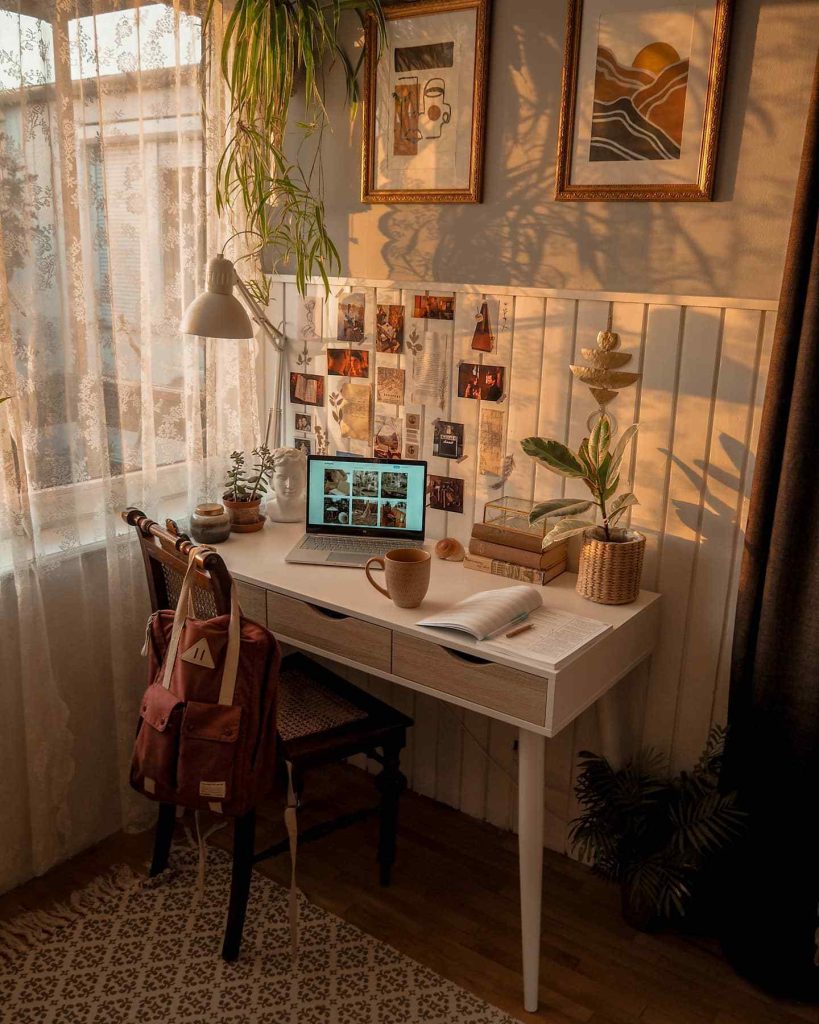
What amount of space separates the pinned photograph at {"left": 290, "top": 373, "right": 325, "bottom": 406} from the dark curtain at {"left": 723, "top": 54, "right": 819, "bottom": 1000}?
4.20 ft

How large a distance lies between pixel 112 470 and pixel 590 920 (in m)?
1.62

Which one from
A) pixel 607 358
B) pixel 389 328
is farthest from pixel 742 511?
pixel 389 328

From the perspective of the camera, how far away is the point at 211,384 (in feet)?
8.25

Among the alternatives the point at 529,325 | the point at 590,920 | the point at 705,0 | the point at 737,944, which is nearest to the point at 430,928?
the point at 590,920

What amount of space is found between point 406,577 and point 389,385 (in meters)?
0.75

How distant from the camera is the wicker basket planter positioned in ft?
6.52

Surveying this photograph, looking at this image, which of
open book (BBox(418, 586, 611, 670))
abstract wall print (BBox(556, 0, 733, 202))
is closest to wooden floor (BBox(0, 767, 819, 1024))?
open book (BBox(418, 586, 611, 670))

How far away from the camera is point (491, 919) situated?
2158mm

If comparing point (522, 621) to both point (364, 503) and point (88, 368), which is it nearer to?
point (364, 503)

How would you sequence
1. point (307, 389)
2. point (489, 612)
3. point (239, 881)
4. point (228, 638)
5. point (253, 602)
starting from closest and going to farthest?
1. point (228, 638)
2. point (489, 612)
3. point (239, 881)
4. point (253, 602)
5. point (307, 389)

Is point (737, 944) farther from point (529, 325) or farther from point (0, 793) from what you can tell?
point (0, 793)

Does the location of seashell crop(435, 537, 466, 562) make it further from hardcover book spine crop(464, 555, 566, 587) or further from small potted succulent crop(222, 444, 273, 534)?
small potted succulent crop(222, 444, 273, 534)

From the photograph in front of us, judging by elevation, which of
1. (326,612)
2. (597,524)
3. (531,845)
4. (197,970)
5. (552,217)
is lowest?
(197,970)

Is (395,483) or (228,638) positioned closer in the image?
(228,638)
